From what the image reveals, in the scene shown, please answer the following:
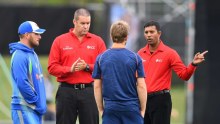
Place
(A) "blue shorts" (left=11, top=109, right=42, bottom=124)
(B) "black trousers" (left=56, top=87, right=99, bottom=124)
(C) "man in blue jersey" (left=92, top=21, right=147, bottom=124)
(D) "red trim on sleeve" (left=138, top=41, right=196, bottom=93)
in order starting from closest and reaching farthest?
(C) "man in blue jersey" (left=92, top=21, right=147, bottom=124) < (A) "blue shorts" (left=11, top=109, right=42, bottom=124) < (D) "red trim on sleeve" (left=138, top=41, right=196, bottom=93) < (B) "black trousers" (left=56, top=87, right=99, bottom=124)

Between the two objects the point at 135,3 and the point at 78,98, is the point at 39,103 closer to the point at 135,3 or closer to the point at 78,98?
the point at 78,98

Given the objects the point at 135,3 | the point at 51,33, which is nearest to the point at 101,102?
the point at 51,33

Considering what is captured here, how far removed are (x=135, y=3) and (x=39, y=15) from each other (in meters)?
2.86

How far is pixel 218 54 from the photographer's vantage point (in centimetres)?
1401

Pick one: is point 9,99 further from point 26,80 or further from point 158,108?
point 26,80

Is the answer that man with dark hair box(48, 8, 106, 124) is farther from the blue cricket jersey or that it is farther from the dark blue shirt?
the dark blue shirt

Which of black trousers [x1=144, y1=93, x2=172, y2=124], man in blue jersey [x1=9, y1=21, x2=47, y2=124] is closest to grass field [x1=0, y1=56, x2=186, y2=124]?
black trousers [x1=144, y1=93, x2=172, y2=124]

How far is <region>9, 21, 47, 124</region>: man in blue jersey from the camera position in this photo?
1085 cm

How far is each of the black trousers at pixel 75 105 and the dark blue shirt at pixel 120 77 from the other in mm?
1672

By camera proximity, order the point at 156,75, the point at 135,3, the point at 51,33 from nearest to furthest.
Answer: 1. the point at 156,75
2. the point at 51,33
3. the point at 135,3

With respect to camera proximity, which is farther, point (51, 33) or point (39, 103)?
point (51, 33)

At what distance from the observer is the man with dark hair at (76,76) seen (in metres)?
12.0

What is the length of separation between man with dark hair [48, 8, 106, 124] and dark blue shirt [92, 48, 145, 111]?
1.59m

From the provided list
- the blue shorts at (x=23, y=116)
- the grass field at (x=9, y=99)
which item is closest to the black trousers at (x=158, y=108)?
the blue shorts at (x=23, y=116)
